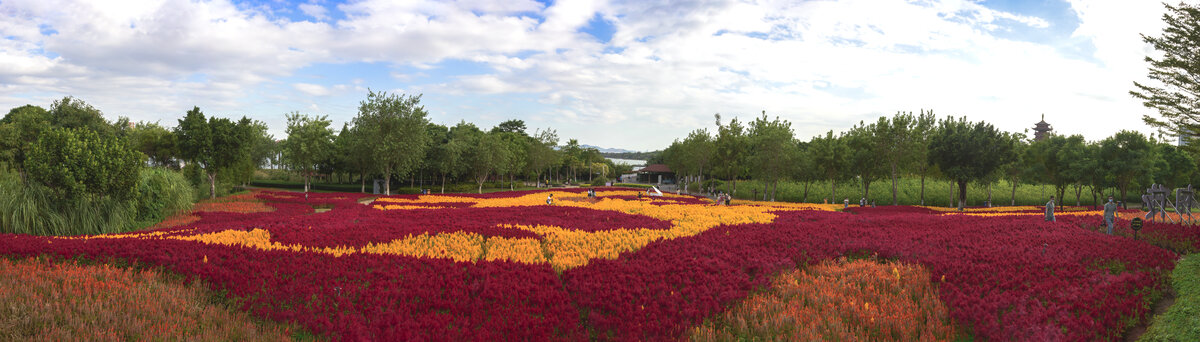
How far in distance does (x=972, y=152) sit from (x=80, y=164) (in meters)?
41.6

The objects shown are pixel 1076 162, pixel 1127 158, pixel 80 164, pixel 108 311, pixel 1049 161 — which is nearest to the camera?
pixel 108 311

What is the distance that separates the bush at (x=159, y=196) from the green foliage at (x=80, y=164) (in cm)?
78

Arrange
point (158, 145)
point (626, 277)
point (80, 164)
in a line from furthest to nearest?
1. point (158, 145)
2. point (80, 164)
3. point (626, 277)

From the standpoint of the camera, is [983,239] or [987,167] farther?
[987,167]

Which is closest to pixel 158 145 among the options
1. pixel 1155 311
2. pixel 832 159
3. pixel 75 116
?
pixel 75 116

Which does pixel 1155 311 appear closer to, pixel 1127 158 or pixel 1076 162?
pixel 1076 162

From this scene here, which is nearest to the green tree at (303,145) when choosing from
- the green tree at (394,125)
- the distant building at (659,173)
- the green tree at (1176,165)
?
the green tree at (394,125)

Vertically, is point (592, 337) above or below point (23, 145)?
below

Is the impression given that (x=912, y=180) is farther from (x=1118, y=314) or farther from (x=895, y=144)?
(x=1118, y=314)

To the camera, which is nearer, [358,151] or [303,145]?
[303,145]

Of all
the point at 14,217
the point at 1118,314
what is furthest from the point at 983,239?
the point at 14,217

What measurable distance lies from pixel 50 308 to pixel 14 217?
12.9m

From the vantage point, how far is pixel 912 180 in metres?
57.1

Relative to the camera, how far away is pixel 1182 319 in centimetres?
594
